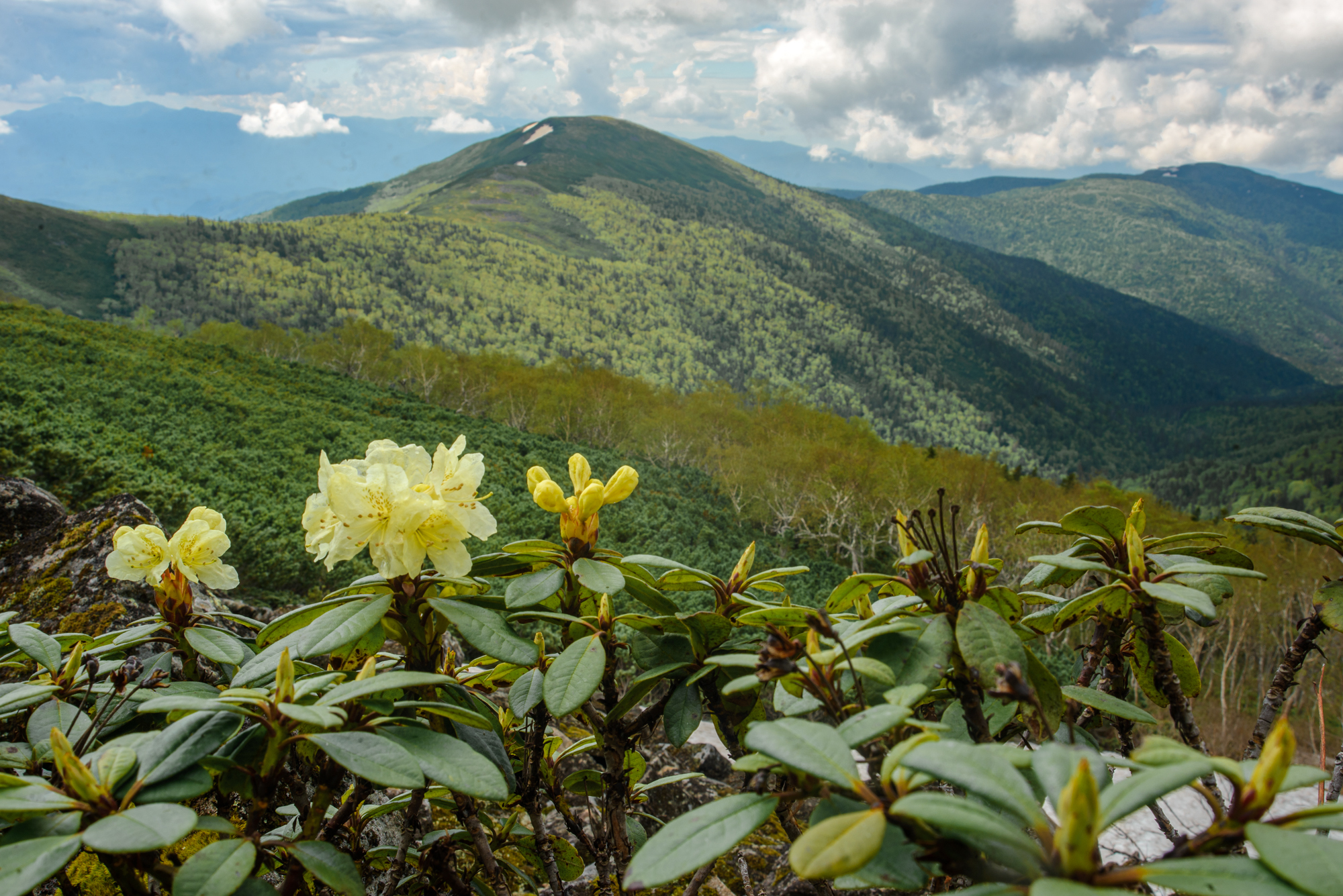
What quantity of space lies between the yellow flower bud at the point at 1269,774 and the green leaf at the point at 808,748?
0.40 meters

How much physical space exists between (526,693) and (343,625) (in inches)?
16.6

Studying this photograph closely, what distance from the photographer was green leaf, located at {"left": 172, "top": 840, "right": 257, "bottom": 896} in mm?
861

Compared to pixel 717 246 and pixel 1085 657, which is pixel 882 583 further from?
pixel 717 246

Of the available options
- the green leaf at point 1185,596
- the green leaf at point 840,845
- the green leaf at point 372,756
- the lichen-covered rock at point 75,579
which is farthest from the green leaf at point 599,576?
the lichen-covered rock at point 75,579

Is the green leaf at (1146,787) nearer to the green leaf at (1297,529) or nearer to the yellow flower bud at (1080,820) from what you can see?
the yellow flower bud at (1080,820)

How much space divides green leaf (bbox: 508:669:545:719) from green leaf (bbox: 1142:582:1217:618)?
1.11m

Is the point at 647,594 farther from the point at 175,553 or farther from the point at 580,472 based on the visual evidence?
the point at 175,553

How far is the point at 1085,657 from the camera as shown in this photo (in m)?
1.60

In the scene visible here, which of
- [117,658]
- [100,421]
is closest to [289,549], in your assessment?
[100,421]

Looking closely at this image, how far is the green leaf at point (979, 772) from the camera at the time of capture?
2.37 feet

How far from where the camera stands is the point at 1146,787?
73 cm

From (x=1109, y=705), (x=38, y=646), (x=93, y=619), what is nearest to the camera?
(x=1109, y=705)

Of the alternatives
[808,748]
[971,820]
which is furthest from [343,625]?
[971,820]

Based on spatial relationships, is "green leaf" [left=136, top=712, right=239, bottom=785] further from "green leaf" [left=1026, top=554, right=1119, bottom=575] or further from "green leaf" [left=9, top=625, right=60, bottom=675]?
"green leaf" [left=1026, top=554, right=1119, bottom=575]
